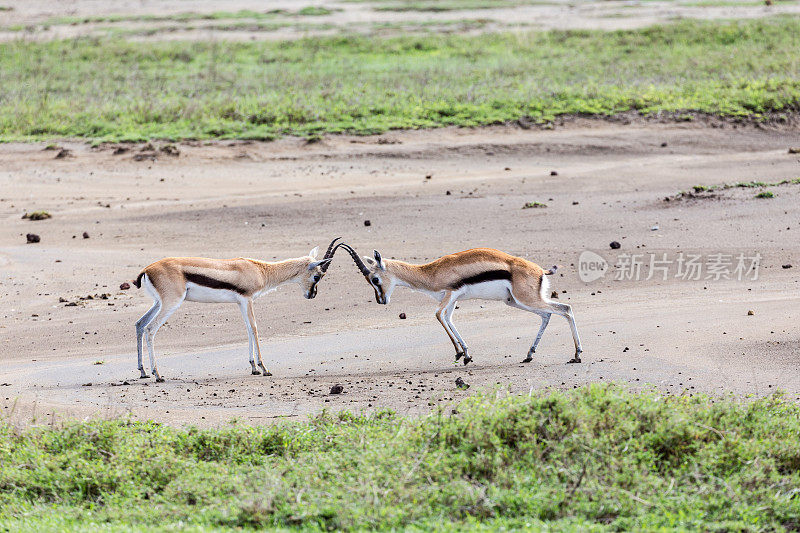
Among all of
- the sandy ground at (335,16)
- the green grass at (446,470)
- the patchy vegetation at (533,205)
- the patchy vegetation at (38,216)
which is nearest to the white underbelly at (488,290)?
the green grass at (446,470)

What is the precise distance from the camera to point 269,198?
17.5m

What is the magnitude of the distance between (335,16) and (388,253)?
34.2 meters

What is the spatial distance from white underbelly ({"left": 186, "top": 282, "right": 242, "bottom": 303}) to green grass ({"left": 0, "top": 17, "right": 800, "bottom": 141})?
10.9 meters

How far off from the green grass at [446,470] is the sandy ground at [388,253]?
1.04 m

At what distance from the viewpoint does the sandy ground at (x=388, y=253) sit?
9352mm

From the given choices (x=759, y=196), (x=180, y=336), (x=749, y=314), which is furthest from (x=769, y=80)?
(x=180, y=336)

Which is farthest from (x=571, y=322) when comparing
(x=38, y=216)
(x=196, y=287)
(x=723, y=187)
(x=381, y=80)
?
(x=381, y=80)

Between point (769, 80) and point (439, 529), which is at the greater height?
point (769, 80)

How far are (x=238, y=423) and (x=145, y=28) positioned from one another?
120 ft

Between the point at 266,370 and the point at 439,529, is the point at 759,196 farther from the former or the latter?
the point at 439,529

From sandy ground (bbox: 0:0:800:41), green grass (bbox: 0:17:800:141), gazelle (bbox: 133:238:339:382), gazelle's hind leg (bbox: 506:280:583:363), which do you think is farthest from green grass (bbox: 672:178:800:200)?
sandy ground (bbox: 0:0:800:41)

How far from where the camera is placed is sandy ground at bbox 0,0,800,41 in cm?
4038

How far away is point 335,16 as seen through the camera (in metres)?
46.6

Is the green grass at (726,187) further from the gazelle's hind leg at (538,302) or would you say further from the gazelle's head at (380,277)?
the gazelle's head at (380,277)
